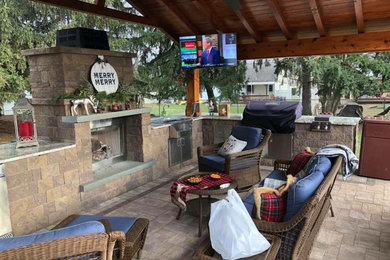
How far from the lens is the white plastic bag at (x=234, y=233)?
6.86 feet

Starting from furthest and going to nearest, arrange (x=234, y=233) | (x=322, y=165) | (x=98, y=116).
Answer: (x=98, y=116)
(x=322, y=165)
(x=234, y=233)

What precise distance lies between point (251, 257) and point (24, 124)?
3.15 meters

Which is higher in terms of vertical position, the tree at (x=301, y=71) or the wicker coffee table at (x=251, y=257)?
the tree at (x=301, y=71)

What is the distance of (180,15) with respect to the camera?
225 inches

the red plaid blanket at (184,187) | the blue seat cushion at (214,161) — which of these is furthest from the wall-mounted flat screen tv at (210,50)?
the red plaid blanket at (184,187)

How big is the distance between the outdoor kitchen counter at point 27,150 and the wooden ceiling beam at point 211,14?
318 centimetres

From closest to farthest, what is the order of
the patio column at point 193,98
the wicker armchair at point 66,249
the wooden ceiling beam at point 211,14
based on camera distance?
the wicker armchair at point 66,249, the wooden ceiling beam at point 211,14, the patio column at point 193,98

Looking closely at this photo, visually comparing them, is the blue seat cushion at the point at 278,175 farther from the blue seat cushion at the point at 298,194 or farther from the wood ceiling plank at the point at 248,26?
the wood ceiling plank at the point at 248,26

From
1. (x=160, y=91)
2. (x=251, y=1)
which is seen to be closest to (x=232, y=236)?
(x=251, y=1)

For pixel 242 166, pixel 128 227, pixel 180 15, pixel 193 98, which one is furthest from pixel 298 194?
pixel 193 98

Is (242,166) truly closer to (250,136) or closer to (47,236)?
(250,136)

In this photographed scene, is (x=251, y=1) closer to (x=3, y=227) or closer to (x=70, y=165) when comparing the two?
(x=70, y=165)

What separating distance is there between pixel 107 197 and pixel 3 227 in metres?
1.50

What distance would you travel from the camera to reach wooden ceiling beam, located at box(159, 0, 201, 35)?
5477mm
